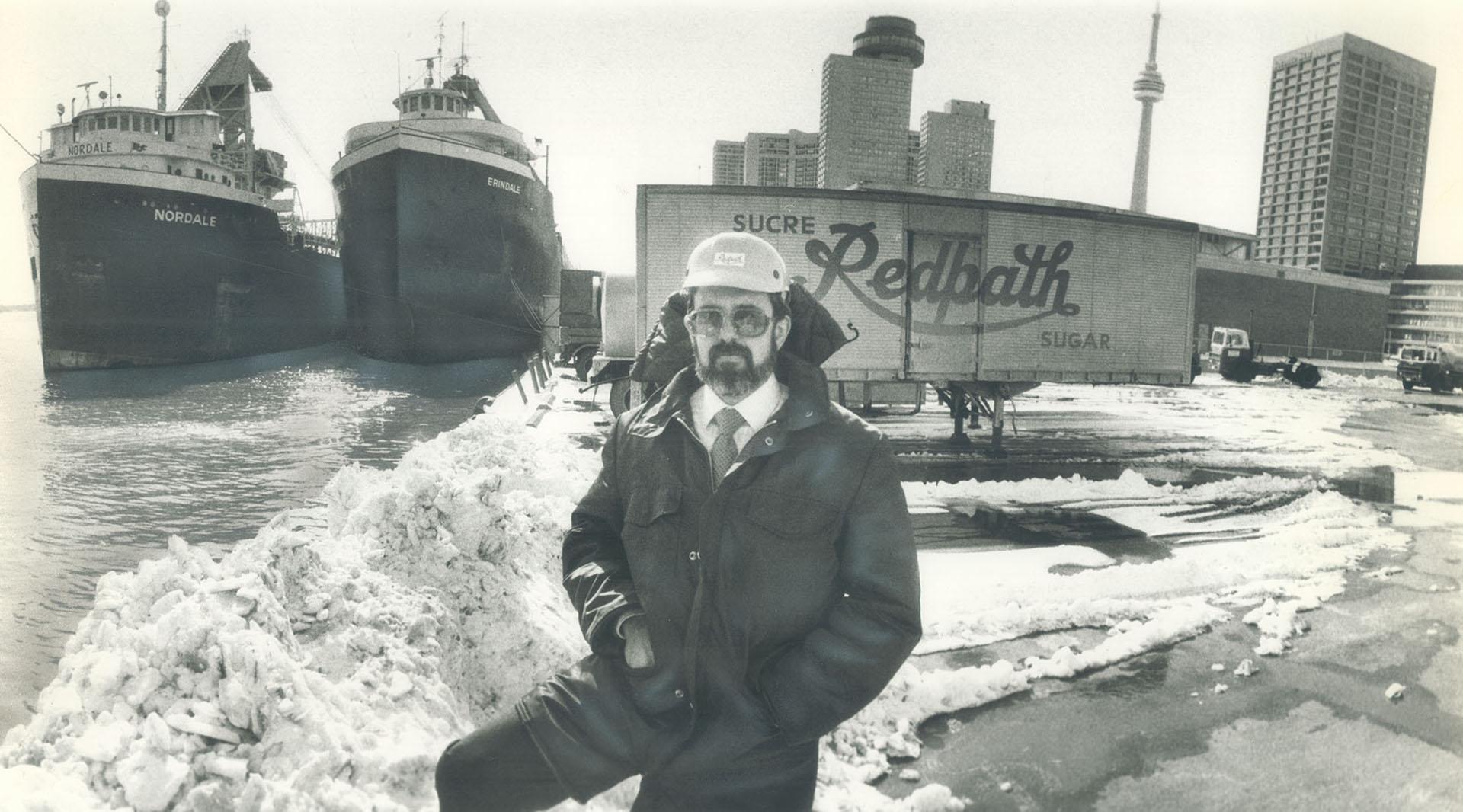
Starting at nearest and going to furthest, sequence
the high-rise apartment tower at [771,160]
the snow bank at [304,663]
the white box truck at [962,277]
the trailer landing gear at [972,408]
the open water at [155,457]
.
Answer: the snow bank at [304,663] < the open water at [155,457] < the white box truck at [962,277] < the trailer landing gear at [972,408] < the high-rise apartment tower at [771,160]

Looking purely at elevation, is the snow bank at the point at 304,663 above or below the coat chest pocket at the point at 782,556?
below

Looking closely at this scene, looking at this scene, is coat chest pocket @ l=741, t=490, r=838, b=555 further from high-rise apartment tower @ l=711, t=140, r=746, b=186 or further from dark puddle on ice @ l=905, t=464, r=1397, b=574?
high-rise apartment tower @ l=711, t=140, r=746, b=186

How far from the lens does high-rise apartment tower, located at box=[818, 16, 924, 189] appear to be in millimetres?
13586

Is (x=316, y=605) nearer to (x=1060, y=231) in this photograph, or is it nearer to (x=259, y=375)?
(x=1060, y=231)

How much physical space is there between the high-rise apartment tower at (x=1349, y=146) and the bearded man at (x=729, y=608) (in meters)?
4.97

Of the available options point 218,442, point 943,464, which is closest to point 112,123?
point 218,442

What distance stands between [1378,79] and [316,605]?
9.73 metres

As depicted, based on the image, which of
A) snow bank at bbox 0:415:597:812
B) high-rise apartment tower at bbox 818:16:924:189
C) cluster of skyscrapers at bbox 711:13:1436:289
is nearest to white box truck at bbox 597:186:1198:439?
cluster of skyscrapers at bbox 711:13:1436:289

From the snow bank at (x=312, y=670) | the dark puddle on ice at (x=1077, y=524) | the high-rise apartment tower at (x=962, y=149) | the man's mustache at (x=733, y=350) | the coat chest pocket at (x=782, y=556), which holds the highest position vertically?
the high-rise apartment tower at (x=962, y=149)

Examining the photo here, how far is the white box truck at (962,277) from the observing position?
11.0m

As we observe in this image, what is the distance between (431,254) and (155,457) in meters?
15.4

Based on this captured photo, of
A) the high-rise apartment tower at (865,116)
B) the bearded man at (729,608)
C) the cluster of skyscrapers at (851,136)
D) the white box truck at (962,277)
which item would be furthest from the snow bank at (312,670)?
the high-rise apartment tower at (865,116)

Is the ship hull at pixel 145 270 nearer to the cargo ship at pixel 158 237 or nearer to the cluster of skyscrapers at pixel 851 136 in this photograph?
the cargo ship at pixel 158 237

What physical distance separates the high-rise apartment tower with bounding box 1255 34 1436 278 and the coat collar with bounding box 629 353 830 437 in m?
4.85
